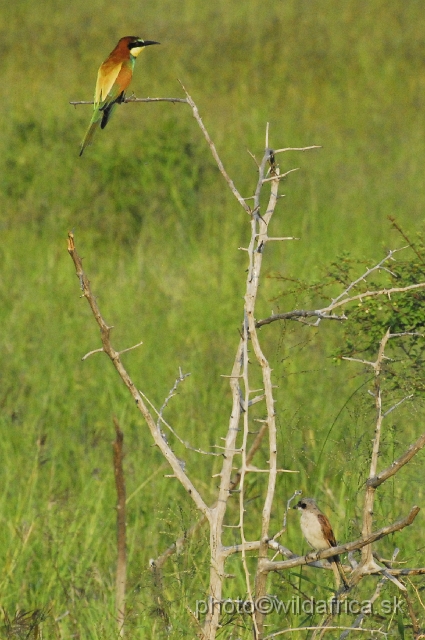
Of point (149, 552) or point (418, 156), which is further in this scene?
point (418, 156)

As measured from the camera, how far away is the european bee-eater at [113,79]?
340 centimetres

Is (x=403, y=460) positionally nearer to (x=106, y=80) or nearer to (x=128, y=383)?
(x=128, y=383)

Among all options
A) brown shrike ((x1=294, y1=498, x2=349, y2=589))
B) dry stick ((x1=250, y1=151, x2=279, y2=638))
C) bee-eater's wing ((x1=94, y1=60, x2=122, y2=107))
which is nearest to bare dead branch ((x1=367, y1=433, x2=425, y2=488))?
dry stick ((x1=250, y1=151, x2=279, y2=638))

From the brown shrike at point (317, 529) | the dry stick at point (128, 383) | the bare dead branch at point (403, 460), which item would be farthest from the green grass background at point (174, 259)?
the bare dead branch at point (403, 460)

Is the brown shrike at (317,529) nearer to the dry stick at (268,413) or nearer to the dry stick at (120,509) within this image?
the dry stick at (120,509)

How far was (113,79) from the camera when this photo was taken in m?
3.46

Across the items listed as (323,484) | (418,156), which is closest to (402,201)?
(418,156)

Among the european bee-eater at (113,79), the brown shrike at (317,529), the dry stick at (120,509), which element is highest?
the european bee-eater at (113,79)

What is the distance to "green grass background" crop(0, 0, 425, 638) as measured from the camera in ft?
10.6

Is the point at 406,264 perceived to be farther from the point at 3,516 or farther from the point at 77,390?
the point at 77,390

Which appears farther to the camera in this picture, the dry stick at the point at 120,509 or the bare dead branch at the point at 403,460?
the dry stick at the point at 120,509

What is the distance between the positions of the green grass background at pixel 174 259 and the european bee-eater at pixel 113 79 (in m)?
0.76

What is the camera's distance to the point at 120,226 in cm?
778

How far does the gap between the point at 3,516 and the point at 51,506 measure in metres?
0.17
